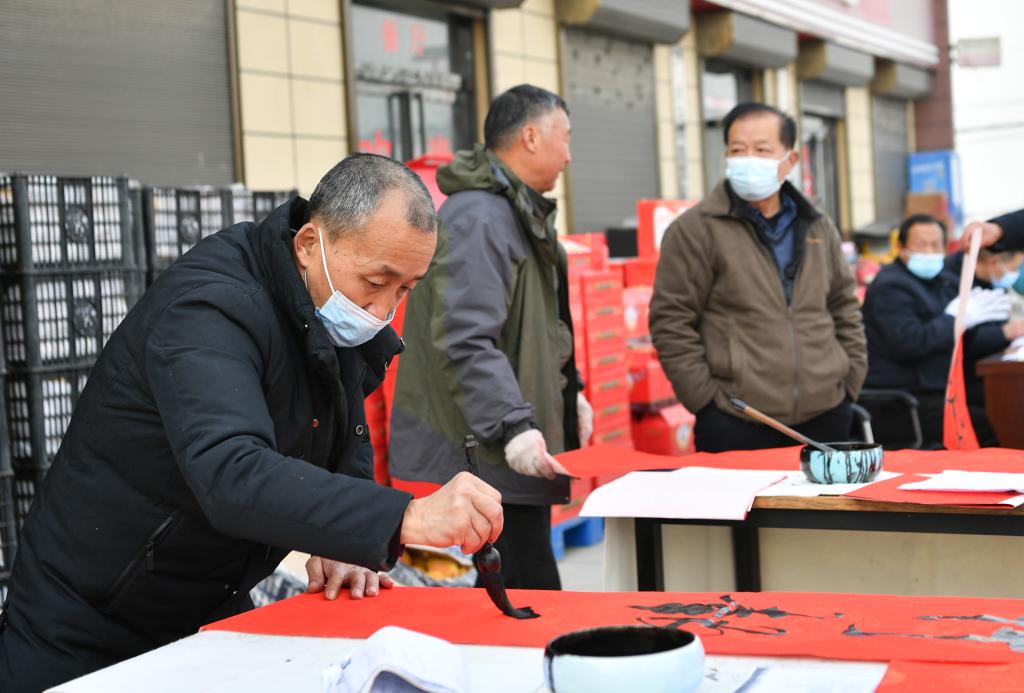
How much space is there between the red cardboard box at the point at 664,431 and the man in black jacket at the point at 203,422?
4.41m

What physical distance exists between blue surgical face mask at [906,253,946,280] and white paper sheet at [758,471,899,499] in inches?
126

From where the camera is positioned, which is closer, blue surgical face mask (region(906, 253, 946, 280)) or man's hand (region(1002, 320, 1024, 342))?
man's hand (region(1002, 320, 1024, 342))

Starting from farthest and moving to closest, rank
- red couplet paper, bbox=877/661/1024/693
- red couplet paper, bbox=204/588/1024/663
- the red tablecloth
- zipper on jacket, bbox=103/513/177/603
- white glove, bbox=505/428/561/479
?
white glove, bbox=505/428/561/479 → the red tablecloth → zipper on jacket, bbox=103/513/177/603 → red couplet paper, bbox=204/588/1024/663 → red couplet paper, bbox=877/661/1024/693

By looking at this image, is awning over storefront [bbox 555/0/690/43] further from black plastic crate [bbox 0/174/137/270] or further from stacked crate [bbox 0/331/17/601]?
stacked crate [bbox 0/331/17/601]

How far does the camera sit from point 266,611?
195 centimetres

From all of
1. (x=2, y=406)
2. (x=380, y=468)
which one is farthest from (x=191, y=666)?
(x=380, y=468)

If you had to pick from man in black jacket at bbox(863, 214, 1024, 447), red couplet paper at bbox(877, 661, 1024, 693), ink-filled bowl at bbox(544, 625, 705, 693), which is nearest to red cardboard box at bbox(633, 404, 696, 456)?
man in black jacket at bbox(863, 214, 1024, 447)

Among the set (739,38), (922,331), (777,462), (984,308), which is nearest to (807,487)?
(777,462)

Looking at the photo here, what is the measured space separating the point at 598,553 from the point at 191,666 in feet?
14.0

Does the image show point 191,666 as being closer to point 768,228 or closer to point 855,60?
point 768,228

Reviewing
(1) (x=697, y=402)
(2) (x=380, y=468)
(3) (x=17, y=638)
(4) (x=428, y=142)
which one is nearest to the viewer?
(3) (x=17, y=638)

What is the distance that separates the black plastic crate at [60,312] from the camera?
13.3 ft

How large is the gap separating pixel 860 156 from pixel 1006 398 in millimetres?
11379

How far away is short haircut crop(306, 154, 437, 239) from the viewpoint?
6.31 ft
